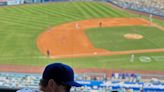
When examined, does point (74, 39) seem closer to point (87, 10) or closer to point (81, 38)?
point (81, 38)

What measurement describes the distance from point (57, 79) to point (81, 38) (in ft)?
56.1

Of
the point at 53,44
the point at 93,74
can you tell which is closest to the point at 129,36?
the point at 53,44

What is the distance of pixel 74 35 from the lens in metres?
19.8

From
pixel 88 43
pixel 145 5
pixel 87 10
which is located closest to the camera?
pixel 88 43

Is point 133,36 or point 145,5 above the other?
point 145,5

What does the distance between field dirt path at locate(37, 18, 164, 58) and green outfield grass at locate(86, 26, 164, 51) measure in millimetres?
491

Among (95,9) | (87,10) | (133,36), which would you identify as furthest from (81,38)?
(95,9)

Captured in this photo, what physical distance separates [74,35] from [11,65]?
5941mm

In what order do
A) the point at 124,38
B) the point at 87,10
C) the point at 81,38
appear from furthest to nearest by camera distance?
the point at 87,10 < the point at 81,38 < the point at 124,38

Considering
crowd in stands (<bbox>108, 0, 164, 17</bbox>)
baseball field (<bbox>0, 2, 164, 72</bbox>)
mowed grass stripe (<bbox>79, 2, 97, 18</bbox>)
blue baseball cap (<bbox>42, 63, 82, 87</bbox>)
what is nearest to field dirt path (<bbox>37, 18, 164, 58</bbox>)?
baseball field (<bbox>0, 2, 164, 72</bbox>)

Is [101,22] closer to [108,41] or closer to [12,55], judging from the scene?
[108,41]

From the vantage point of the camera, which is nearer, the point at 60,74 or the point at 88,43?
the point at 60,74

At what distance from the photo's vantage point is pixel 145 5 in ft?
95.2

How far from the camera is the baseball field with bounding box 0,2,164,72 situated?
50.1 feet
